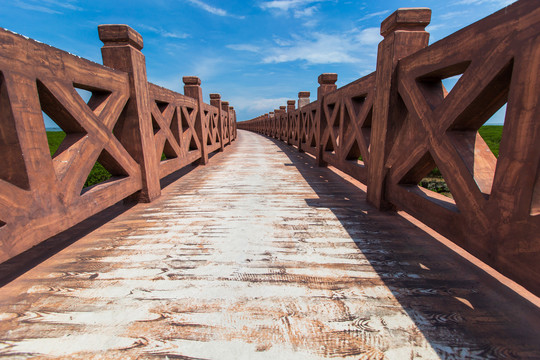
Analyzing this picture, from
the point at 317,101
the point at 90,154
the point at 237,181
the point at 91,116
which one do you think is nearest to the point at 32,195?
the point at 90,154

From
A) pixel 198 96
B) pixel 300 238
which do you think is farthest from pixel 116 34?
pixel 198 96

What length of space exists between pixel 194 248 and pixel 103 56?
264cm

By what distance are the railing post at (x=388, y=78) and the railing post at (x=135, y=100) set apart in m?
2.93

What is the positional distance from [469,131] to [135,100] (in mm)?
3434

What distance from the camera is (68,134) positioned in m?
2.27

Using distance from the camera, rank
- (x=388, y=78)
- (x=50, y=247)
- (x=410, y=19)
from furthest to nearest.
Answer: (x=388, y=78), (x=410, y=19), (x=50, y=247)

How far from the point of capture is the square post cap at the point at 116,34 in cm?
283

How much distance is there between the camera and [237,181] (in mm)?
4406

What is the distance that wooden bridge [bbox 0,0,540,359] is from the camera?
118 cm

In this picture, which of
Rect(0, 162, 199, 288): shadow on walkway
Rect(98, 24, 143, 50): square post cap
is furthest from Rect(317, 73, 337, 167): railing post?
Rect(0, 162, 199, 288): shadow on walkway

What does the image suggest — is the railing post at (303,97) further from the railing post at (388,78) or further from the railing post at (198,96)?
the railing post at (388,78)

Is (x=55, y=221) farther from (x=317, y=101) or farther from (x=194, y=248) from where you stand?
(x=317, y=101)

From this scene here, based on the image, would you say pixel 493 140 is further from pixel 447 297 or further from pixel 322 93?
pixel 447 297

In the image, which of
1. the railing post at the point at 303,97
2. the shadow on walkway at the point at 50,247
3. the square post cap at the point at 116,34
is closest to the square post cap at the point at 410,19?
the square post cap at the point at 116,34
